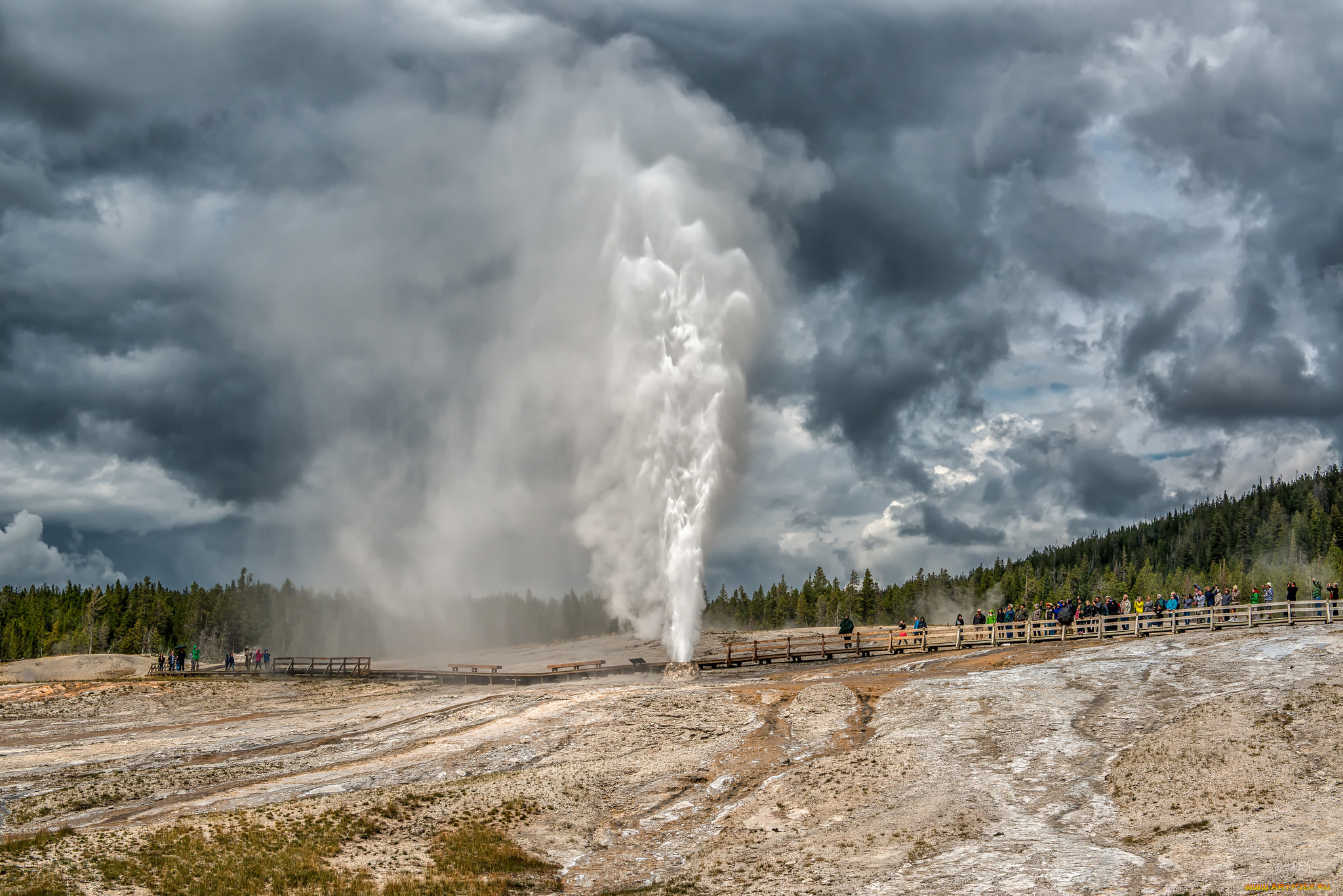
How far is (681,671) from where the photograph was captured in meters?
48.6

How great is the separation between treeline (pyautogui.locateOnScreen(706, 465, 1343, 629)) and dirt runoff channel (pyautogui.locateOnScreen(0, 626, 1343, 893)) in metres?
103

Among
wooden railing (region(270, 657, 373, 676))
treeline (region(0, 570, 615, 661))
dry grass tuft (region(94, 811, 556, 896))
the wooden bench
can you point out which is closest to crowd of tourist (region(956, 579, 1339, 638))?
the wooden bench

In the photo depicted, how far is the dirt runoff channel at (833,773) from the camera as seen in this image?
1923cm

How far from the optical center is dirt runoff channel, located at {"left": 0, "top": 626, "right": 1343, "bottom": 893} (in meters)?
19.2

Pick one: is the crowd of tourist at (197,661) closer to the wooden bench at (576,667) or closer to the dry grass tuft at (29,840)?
the wooden bench at (576,667)

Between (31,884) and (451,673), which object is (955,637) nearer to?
(451,673)

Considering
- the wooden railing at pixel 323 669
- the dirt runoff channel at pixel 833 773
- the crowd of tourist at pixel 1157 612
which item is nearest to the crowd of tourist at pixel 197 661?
the wooden railing at pixel 323 669

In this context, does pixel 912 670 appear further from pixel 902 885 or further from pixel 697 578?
pixel 902 885

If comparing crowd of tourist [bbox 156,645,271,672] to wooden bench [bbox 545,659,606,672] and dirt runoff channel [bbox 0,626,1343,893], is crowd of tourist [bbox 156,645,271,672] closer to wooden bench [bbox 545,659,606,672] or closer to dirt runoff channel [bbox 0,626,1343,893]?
dirt runoff channel [bbox 0,626,1343,893]

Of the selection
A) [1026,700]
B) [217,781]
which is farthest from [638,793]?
[1026,700]

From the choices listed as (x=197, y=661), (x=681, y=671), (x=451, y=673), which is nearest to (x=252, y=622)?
(x=197, y=661)

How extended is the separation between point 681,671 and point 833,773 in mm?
22392

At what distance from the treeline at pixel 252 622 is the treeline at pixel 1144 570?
125ft

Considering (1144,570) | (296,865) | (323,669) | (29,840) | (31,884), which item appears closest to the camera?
(31,884)
